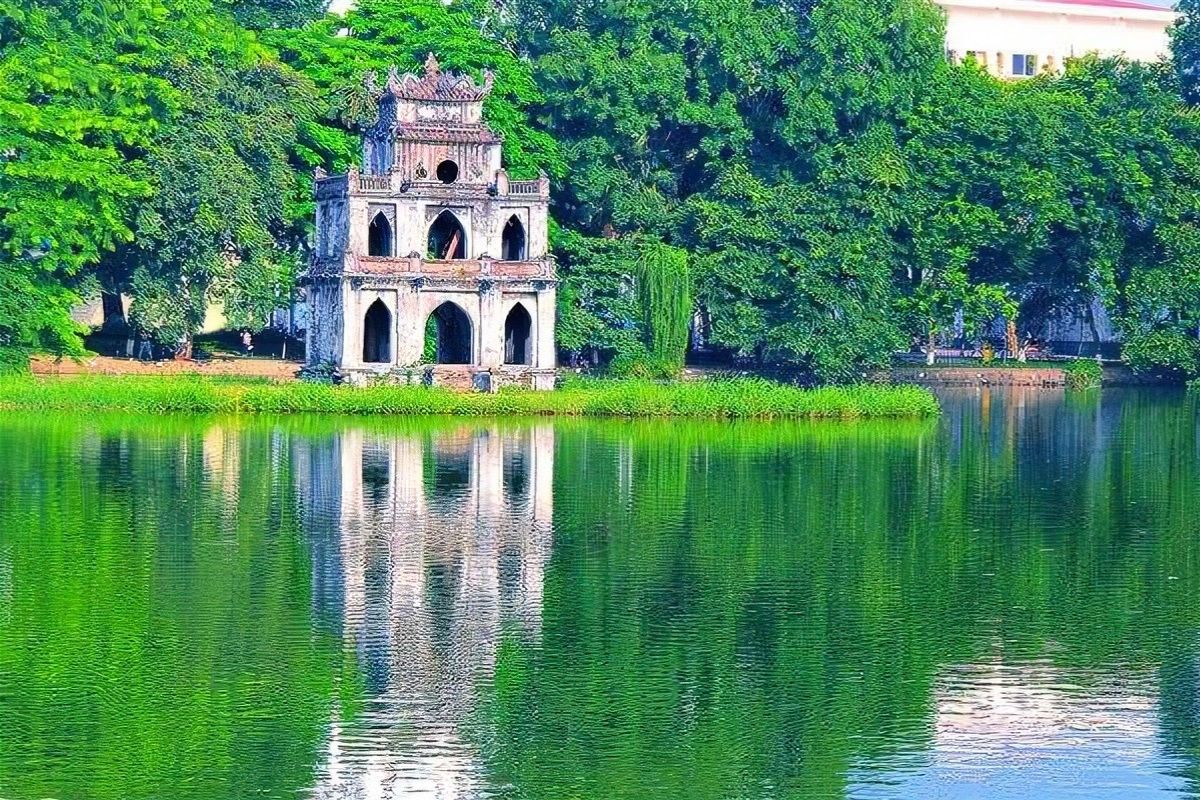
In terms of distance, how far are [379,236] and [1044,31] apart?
50.0 meters

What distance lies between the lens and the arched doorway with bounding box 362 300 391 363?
210ft

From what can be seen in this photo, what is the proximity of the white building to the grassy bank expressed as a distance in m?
47.3

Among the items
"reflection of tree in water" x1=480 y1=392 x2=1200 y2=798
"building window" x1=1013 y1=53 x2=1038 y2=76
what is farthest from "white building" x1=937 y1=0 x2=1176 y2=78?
"reflection of tree in water" x1=480 y1=392 x2=1200 y2=798

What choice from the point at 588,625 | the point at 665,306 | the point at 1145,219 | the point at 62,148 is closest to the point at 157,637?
the point at 588,625

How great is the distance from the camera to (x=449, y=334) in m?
66.8

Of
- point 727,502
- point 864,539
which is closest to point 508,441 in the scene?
point 727,502

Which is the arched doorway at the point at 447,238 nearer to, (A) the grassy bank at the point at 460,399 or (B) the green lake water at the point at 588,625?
(A) the grassy bank at the point at 460,399

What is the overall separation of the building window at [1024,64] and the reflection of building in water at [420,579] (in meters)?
61.9

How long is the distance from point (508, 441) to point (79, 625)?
75.6 feet

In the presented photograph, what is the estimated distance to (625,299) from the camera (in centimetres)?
6844

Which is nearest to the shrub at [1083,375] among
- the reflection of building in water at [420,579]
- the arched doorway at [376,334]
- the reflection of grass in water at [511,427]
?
the reflection of grass in water at [511,427]

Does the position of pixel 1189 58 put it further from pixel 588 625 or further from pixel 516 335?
pixel 588 625

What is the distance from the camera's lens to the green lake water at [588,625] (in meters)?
21.5

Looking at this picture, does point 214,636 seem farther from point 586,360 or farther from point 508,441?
point 586,360
